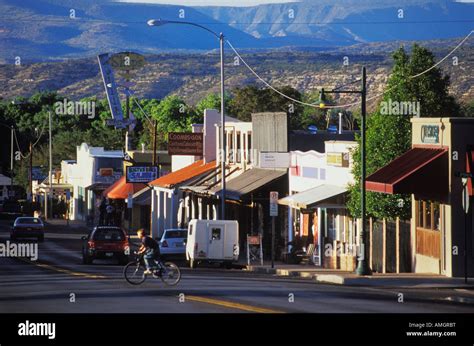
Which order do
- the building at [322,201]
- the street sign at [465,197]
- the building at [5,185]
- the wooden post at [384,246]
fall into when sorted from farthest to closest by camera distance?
the building at [5,185] → the building at [322,201] → the wooden post at [384,246] → the street sign at [465,197]

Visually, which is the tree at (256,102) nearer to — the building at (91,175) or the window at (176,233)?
the building at (91,175)

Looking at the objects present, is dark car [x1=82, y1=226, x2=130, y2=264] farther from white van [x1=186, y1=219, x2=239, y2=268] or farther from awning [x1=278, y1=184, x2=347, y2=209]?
awning [x1=278, y1=184, x2=347, y2=209]

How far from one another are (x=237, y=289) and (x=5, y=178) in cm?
10760

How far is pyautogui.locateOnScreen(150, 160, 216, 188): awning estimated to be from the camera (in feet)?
219

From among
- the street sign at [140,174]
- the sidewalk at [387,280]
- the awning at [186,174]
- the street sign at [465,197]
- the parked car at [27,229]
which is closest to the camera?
the sidewalk at [387,280]

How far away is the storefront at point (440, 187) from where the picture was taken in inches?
1451

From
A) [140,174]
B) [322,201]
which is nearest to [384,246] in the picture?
Result: [322,201]

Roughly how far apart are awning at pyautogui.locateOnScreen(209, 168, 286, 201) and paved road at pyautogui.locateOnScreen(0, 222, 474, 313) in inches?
533

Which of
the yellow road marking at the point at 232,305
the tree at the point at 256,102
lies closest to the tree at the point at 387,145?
the yellow road marking at the point at 232,305

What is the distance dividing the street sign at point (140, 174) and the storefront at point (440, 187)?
36.8m

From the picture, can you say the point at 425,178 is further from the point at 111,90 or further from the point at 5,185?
the point at 5,185

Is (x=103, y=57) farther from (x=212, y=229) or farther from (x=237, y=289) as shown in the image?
(x=237, y=289)
